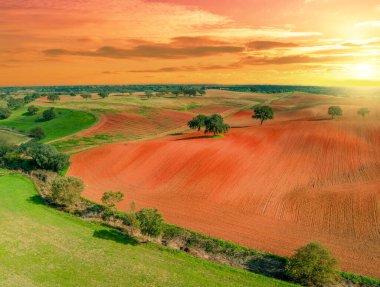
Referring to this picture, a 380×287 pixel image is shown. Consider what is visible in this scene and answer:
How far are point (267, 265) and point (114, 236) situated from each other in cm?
2100

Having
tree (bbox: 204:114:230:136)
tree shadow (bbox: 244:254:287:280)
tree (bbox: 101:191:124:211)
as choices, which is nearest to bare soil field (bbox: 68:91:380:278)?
tree shadow (bbox: 244:254:287:280)

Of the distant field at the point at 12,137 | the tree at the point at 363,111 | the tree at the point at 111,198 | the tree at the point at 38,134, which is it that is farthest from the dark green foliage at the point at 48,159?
the tree at the point at 363,111

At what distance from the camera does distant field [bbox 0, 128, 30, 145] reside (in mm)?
118000

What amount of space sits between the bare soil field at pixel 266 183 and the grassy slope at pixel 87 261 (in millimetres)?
8410

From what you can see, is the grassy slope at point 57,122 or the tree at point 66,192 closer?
the tree at point 66,192

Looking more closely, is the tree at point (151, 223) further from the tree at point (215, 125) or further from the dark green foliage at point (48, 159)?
the tree at point (215, 125)

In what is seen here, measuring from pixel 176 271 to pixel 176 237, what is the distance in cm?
927

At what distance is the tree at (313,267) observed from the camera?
34469 mm

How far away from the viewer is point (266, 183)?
210 ft

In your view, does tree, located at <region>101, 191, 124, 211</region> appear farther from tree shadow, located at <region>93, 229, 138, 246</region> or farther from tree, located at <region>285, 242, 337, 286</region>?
tree, located at <region>285, 242, 337, 286</region>

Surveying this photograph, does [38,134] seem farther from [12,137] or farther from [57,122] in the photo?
[57,122]

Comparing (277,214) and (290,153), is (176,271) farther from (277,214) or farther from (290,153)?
(290,153)

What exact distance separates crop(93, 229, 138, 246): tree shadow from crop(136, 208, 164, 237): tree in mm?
2233

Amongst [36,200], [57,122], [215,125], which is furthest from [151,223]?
[57,122]
